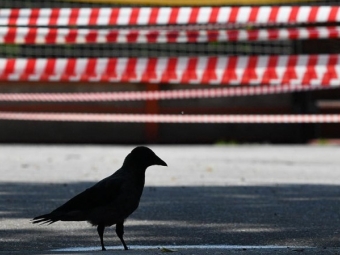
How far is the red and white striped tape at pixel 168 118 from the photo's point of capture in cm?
1708

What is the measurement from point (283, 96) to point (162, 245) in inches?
478

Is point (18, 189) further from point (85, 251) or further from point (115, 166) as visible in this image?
point (85, 251)

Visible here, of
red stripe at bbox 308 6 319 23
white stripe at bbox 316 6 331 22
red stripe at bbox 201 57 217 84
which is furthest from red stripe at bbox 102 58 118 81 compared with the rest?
white stripe at bbox 316 6 331 22

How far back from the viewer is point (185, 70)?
1498 cm

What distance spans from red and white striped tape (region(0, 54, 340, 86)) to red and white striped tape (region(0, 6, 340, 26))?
0.55 m

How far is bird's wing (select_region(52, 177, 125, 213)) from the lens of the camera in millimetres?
5836

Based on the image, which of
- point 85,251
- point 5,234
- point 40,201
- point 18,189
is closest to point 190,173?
point 18,189

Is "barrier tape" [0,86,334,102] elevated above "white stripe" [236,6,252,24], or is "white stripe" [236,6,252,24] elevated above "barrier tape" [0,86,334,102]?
"white stripe" [236,6,252,24]

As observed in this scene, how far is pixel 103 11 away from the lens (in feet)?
48.7

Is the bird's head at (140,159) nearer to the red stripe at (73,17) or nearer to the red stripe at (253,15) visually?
the red stripe at (253,15)

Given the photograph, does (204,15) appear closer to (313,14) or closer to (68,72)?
(313,14)

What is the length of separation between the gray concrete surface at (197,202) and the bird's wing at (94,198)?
10.1 inches

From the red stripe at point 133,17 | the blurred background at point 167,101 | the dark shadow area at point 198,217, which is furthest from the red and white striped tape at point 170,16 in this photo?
the dark shadow area at point 198,217

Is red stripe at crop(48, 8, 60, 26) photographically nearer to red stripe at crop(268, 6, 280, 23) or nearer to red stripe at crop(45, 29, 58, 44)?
red stripe at crop(45, 29, 58, 44)
